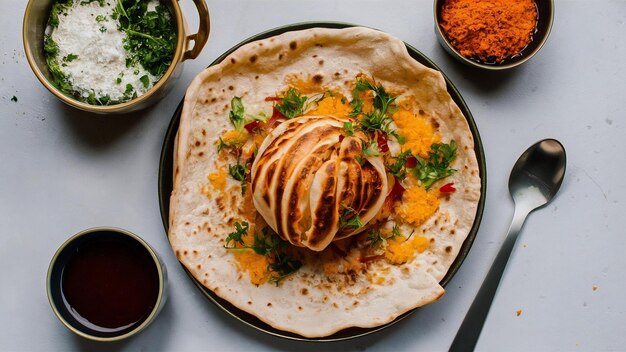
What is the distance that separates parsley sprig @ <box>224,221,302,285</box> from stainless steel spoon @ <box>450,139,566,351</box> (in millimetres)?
889

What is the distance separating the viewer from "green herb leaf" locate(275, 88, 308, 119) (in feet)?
9.10

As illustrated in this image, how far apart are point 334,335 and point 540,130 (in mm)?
1423

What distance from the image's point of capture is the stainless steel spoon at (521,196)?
2994mm

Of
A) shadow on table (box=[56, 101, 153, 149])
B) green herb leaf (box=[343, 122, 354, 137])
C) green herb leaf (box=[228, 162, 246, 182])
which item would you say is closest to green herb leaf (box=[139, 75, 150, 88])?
shadow on table (box=[56, 101, 153, 149])

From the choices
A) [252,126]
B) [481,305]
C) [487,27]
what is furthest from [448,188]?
[252,126]

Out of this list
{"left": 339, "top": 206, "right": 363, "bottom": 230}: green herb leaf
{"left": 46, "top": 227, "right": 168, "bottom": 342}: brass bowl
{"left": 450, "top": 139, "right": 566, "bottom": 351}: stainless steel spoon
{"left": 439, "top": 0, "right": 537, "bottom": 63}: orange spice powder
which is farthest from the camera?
{"left": 450, "top": 139, "right": 566, "bottom": 351}: stainless steel spoon

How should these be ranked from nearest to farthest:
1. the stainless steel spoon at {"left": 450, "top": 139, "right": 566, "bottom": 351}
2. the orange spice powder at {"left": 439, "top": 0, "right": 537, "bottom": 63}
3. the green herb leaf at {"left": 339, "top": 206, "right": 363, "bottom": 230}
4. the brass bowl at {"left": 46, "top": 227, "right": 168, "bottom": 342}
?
the green herb leaf at {"left": 339, "top": 206, "right": 363, "bottom": 230}, the brass bowl at {"left": 46, "top": 227, "right": 168, "bottom": 342}, the orange spice powder at {"left": 439, "top": 0, "right": 537, "bottom": 63}, the stainless steel spoon at {"left": 450, "top": 139, "right": 566, "bottom": 351}

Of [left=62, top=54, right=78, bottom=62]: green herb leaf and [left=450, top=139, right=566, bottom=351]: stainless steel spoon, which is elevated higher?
[left=62, top=54, right=78, bottom=62]: green herb leaf

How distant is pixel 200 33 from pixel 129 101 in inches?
16.7

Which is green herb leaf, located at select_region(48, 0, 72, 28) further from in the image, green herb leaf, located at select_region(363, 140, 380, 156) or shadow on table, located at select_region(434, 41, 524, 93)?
shadow on table, located at select_region(434, 41, 524, 93)

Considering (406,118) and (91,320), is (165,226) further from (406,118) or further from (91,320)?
(406,118)

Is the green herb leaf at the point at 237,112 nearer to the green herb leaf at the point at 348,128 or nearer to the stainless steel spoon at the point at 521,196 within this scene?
the green herb leaf at the point at 348,128

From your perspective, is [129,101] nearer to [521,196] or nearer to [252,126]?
[252,126]

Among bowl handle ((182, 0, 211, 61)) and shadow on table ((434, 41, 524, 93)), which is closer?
bowl handle ((182, 0, 211, 61))
